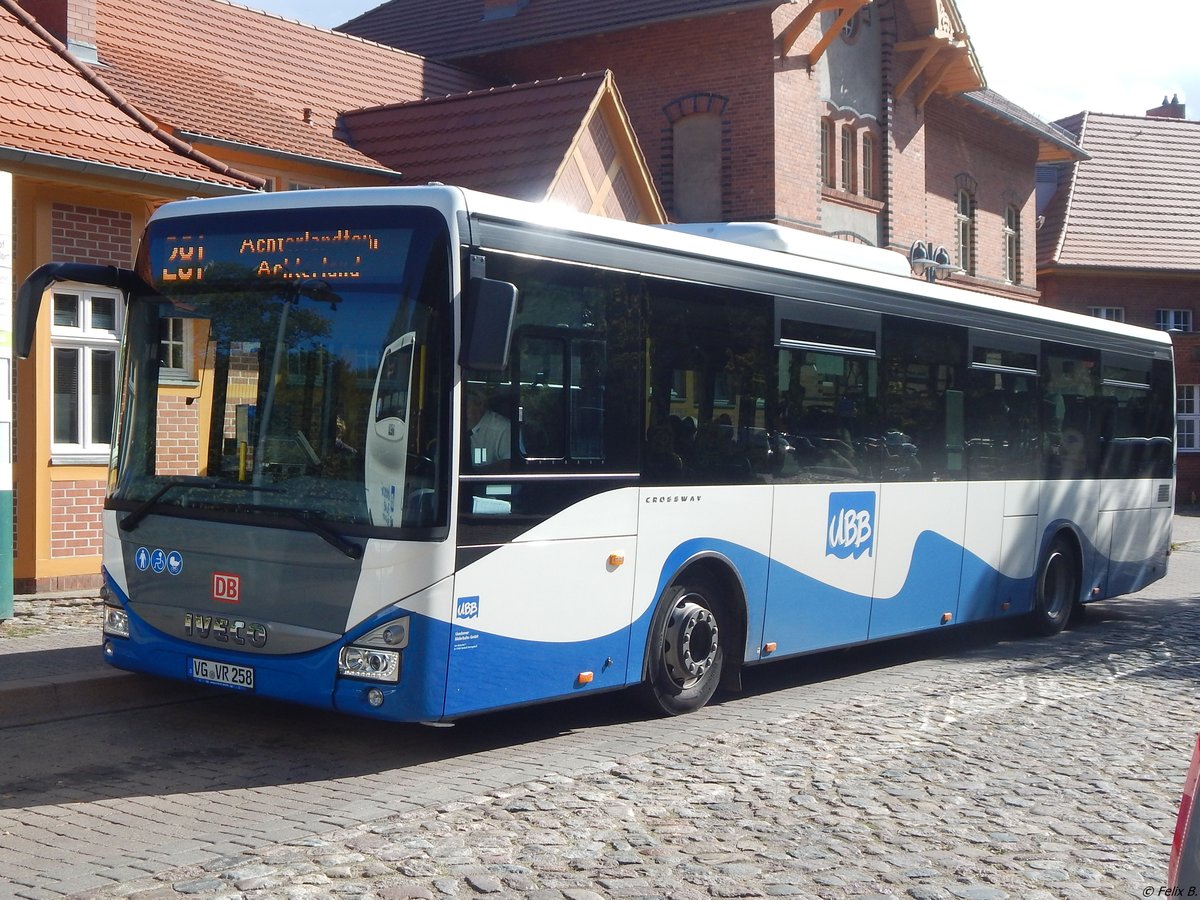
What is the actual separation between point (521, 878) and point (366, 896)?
0.60m

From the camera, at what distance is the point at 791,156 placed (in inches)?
1011

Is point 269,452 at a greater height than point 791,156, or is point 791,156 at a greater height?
point 791,156

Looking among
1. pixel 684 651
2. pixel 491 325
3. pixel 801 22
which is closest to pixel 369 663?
pixel 491 325

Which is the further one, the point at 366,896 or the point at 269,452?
the point at 269,452

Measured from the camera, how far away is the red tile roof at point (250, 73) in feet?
60.1

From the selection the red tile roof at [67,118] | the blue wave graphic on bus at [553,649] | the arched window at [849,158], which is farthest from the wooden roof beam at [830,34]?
the blue wave graphic on bus at [553,649]

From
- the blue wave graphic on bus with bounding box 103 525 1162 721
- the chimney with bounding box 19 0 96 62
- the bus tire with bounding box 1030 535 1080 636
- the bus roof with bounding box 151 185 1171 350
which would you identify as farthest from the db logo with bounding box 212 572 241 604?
the chimney with bounding box 19 0 96 62

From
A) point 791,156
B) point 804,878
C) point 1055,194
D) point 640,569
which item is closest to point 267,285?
point 640,569

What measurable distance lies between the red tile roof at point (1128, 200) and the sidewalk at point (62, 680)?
3466 centimetres

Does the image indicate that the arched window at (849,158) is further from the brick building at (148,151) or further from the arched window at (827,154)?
the brick building at (148,151)

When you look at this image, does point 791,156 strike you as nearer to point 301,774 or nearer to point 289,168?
point 289,168

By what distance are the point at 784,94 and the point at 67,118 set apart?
1467 centimetres

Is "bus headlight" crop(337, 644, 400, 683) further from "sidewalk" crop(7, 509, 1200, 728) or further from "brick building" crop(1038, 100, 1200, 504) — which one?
"brick building" crop(1038, 100, 1200, 504)

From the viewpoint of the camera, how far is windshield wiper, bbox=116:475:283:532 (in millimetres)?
7624
